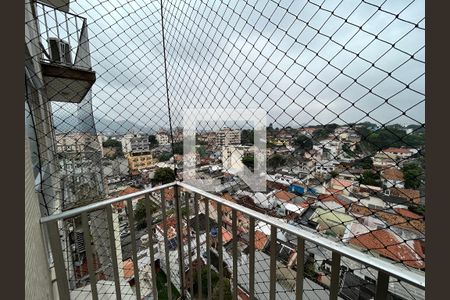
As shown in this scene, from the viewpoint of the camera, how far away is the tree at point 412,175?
0.62 meters

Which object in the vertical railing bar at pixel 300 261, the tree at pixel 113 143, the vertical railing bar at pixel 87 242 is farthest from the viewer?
the tree at pixel 113 143

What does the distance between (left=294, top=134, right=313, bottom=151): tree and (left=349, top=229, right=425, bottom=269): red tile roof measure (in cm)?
45

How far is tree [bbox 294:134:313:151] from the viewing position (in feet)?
3.33

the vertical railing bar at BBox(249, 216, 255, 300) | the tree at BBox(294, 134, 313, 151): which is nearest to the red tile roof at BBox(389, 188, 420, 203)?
the tree at BBox(294, 134, 313, 151)

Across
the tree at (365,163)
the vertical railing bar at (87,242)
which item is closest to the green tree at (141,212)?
the vertical railing bar at (87,242)

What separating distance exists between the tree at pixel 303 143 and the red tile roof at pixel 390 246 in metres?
0.45

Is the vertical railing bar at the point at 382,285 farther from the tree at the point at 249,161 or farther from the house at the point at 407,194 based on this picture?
the tree at the point at 249,161

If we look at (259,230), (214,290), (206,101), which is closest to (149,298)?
(214,290)

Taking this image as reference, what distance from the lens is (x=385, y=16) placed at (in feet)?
2.31

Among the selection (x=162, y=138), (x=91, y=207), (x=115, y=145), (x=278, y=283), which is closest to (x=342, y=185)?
(x=278, y=283)

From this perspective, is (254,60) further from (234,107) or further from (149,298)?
(149,298)

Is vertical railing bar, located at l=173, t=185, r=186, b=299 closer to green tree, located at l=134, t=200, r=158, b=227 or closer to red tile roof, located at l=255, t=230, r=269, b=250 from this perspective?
green tree, located at l=134, t=200, r=158, b=227

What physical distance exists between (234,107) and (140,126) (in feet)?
3.28

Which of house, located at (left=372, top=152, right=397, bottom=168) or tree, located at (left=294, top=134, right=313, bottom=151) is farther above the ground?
tree, located at (left=294, top=134, right=313, bottom=151)
